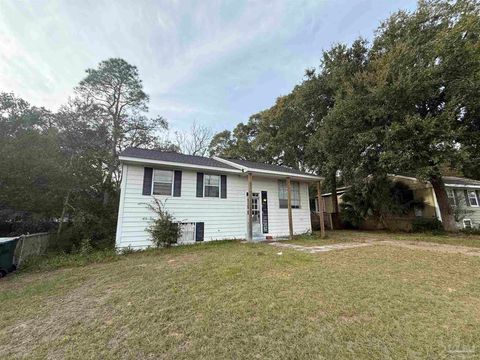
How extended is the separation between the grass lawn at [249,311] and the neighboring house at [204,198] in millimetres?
3023

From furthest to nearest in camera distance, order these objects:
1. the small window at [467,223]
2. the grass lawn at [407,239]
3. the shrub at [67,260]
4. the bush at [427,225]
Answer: the small window at [467,223], the bush at [427,225], the grass lawn at [407,239], the shrub at [67,260]

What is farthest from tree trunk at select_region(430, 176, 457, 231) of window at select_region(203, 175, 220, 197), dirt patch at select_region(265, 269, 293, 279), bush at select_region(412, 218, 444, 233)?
dirt patch at select_region(265, 269, 293, 279)

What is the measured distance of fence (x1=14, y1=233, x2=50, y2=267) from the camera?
634 centimetres

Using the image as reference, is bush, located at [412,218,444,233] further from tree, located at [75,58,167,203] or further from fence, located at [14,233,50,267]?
tree, located at [75,58,167,203]

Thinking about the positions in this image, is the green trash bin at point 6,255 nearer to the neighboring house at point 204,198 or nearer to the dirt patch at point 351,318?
the neighboring house at point 204,198

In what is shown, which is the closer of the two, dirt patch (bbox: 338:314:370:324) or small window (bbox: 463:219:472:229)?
dirt patch (bbox: 338:314:370:324)

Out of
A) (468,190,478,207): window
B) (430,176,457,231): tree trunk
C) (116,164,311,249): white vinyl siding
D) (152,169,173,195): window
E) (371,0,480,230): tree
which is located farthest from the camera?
(468,190,478,207): window

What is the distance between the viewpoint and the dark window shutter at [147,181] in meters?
8.53

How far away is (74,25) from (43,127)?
8935 millimetres

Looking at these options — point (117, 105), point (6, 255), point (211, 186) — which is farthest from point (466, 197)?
point (117, 105)

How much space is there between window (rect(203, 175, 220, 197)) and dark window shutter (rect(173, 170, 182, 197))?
3.58 feet

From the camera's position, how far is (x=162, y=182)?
894 cm

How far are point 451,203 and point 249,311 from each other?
21.0m

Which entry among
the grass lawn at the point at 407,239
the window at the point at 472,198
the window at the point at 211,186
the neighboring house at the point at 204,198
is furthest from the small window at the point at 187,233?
the window at the point at 472,198
